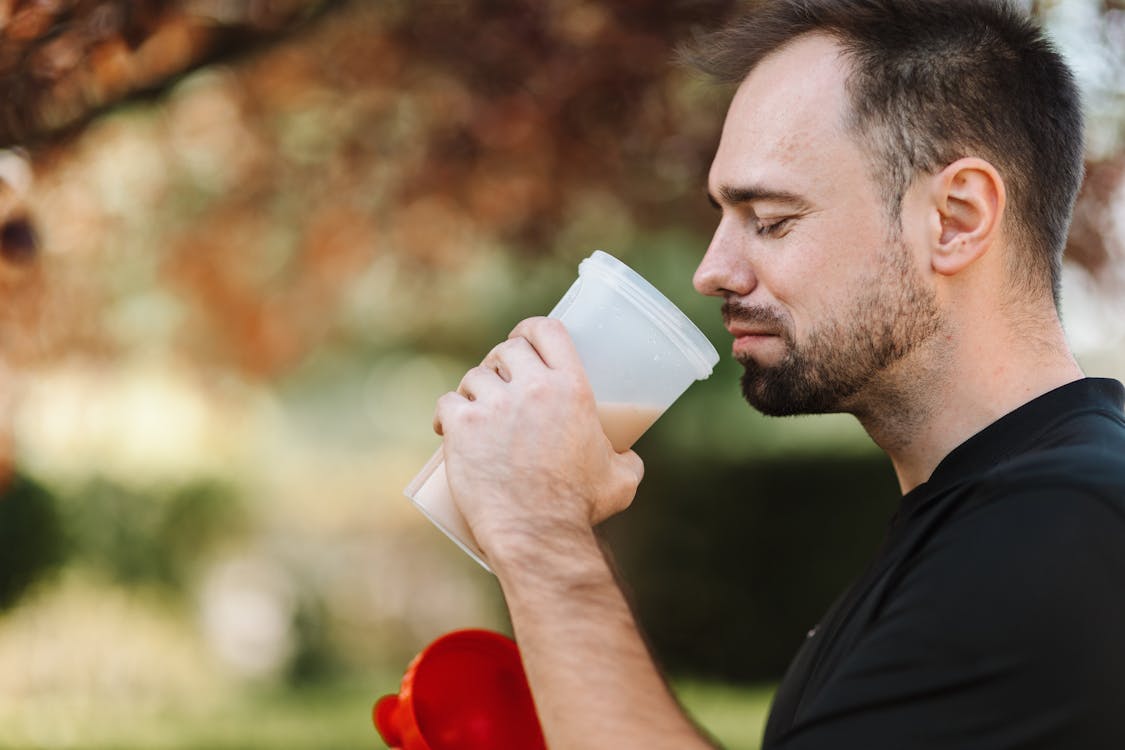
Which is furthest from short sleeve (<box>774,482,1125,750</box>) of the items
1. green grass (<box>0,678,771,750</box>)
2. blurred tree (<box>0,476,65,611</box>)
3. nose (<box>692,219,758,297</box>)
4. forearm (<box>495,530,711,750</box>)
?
blurred tree (<box>0,476,65,611</box>)

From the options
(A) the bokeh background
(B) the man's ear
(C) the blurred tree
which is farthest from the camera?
(C) the blurred tree

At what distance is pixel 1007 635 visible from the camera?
44.4 inches

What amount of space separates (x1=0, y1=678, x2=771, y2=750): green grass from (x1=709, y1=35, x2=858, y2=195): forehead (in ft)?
17.0

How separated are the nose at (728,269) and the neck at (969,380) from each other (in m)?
0.22

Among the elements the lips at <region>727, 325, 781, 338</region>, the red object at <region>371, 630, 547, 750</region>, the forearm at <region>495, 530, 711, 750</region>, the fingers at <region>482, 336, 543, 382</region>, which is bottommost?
the red object at <region>371, 630, 547, 750</region>

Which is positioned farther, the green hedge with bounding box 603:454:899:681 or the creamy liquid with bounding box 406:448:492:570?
the green hedge with bounding box 603:454:899:681

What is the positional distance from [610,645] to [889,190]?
699 mm

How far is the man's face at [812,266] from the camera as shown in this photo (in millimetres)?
1550

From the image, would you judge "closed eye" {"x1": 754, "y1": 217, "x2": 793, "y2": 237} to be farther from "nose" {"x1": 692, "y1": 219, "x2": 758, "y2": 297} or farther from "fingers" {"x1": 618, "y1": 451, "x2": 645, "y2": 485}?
"fingers" {"x1": 618, "y1": 451, "x2": 645, "y2": 485}

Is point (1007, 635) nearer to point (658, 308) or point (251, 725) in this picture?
point (658, 308)

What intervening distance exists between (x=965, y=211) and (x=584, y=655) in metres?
0.76

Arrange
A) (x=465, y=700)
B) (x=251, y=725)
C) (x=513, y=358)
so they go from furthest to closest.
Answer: (x=251, y=725), (x=465, y=700), (x=513, y=358)

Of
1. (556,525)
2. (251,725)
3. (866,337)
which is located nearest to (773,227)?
(866,337)

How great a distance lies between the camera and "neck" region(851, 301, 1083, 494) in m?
1.56
